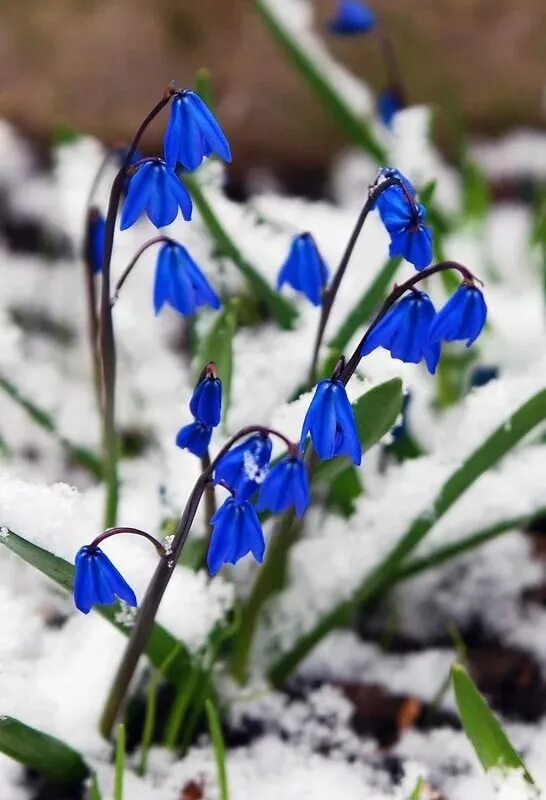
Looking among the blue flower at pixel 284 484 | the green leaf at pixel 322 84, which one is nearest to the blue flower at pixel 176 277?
the blue flower at pixel 284 484

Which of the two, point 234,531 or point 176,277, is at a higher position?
point 176,277

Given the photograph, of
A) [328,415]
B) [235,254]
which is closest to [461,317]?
[328,415]

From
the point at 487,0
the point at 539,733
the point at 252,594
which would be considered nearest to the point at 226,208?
the point at 252,594

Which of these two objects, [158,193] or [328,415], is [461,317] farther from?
[158,193]

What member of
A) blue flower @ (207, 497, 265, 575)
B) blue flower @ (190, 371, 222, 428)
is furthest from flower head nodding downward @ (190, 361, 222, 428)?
blue flower @ (207, 497, 265, 575)

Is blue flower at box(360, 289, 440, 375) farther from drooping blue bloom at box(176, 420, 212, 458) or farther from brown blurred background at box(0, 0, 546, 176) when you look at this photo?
brown blurred background at box(0, 0, 546, 176)

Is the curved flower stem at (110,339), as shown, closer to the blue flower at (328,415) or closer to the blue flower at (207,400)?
the blue flower at (207,400)
